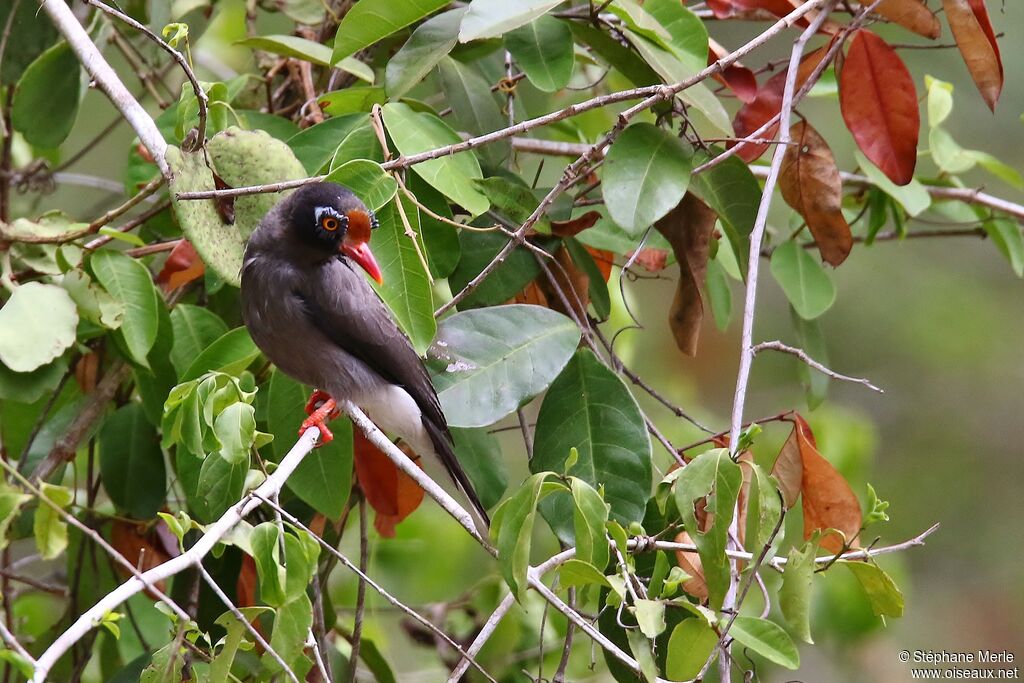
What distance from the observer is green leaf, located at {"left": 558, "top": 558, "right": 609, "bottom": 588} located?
79.6 inches

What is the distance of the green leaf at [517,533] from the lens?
6.65 ft

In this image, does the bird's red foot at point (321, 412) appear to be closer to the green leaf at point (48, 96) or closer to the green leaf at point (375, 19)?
the green leaf at point (375, 19)

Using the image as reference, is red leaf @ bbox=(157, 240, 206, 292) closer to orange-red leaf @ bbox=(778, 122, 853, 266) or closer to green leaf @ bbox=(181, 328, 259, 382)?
green leaf @ bbox=(181, 328, 259, 382)

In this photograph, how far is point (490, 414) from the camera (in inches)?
105

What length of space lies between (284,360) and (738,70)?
1631 mm

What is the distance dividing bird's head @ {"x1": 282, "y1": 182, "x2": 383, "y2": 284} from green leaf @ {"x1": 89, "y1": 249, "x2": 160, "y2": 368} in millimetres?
530

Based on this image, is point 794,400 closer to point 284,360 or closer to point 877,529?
point 877,529

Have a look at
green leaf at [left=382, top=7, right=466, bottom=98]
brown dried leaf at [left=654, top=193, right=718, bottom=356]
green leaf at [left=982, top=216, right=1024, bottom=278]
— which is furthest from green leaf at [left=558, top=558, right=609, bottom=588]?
green leaf at [left=982, top=216, right=1024, bottom=278]

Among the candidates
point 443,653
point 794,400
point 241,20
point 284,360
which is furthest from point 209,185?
point 794,400

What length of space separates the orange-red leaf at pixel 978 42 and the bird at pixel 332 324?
1766mm

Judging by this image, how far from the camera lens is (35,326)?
2.69m

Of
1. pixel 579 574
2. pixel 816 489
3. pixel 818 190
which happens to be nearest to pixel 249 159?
pixel 579 574

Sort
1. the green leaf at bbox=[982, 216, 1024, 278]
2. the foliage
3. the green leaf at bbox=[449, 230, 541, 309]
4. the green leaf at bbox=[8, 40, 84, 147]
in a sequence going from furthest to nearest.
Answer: the green leaf at bbox=[982, 216, 1024, 278] → the green leaf at bbox=[8, 40, 84, 147] → the green leaf at bbox=[449, 230, 541, 309] → the foliage

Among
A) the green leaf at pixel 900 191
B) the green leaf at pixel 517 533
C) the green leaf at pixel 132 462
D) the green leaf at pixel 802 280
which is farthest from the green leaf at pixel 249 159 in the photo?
the green leaf at pixel 900 191
